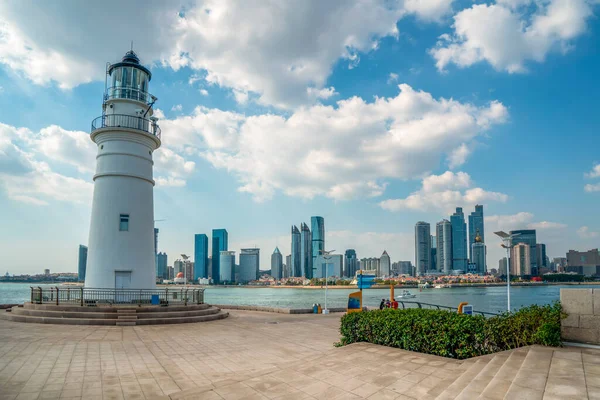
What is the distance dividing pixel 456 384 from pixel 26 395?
715 cm

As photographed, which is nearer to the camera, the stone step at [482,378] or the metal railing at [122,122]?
the stone step at [482,378]

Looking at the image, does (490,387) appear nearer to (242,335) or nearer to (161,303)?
(242,335)

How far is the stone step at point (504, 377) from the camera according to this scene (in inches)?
214

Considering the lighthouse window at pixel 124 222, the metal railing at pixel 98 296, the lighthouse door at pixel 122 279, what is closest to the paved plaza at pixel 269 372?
the metal railing at pixel 98 296

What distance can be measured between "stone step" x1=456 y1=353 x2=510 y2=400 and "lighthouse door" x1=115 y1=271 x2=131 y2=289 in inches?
679

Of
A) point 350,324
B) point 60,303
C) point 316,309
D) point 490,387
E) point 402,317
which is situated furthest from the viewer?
point 316,309

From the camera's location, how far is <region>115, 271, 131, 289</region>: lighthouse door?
19.5 metres

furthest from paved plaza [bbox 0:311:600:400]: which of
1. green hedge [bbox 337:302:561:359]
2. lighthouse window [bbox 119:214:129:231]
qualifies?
lighthouse window [bbox 119:214:129:231]

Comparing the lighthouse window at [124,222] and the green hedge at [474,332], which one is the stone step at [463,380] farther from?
the lighthouse window at [124,222]

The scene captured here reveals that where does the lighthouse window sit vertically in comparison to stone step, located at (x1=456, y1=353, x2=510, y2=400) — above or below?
above

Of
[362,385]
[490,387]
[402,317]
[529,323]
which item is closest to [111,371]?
[362,385]

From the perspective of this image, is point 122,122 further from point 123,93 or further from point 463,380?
point 463,380

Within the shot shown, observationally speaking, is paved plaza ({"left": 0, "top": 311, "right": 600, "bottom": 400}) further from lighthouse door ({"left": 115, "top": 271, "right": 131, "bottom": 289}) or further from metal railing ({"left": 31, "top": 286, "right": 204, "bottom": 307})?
lighthouse door ({"left": 115, "top": 271, "right": 131, "bottom": 289})

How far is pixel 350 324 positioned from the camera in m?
10.5
